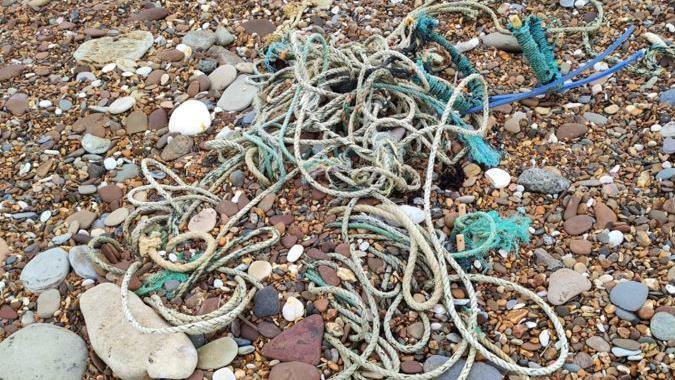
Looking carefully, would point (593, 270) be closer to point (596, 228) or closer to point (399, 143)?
point (596, 228)

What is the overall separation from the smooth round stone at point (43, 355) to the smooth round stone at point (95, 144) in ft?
3.24

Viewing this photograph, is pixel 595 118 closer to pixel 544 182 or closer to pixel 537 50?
pixel 537 50

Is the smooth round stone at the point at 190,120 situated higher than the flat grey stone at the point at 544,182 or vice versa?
the flat grey stone at the point at 544,182

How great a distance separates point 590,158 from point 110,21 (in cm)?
274

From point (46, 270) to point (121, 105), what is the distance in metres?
1.02

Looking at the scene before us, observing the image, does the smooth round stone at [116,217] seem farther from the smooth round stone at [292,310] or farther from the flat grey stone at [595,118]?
the flat grey stone at [595,118]

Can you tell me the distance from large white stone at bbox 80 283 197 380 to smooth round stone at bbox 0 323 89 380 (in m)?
0.07

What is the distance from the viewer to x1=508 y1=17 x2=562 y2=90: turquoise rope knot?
2.95 m

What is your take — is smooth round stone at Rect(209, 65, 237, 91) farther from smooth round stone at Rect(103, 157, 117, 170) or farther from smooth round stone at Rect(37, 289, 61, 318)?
Result: smooth round stone at Rect(37, 289, 61, 318)

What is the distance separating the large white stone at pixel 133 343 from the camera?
2.09 meters

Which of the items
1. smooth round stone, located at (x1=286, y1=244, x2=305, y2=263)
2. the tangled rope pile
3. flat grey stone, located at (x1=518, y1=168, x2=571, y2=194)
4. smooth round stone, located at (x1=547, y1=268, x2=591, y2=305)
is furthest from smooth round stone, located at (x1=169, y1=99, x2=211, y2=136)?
smooth round stone, located at (x1=547, y1=268, x2=591, y2=305)

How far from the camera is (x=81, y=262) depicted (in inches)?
98.7

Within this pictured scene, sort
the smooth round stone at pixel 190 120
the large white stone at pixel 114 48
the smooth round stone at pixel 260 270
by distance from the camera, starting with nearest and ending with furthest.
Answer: the smooth round stone at pixel 260 270 → the smooth round stone at pixel 190 120 → the large white stone at pixel 114 48

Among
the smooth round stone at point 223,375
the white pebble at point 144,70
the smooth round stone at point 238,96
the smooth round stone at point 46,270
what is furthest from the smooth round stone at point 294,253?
the white pebble at point 144,70
